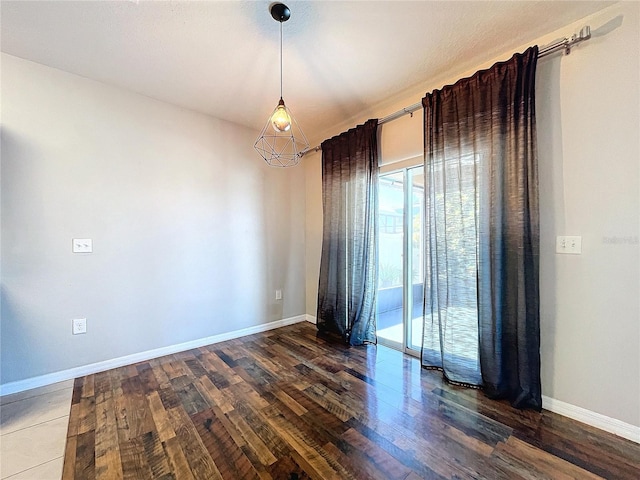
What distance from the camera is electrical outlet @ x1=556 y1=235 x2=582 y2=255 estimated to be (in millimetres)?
1700

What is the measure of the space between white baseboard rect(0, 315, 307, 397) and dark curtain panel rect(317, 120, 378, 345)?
987 millimetres

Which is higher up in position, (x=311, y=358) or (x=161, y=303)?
(x=161, y=303)

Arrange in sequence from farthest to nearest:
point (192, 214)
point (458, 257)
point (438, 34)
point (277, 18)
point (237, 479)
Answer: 1. point (192, 214)
2. point (458, 257)
3. point (438, 34)
4. point (277, 18)
5. point (237, 479)

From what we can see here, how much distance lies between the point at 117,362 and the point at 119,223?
1300 mm

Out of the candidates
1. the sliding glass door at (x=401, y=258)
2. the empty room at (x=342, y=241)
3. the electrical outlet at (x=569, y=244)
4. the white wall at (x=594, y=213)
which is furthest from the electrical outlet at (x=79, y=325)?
the electrical outlet at (x=569, y=244)

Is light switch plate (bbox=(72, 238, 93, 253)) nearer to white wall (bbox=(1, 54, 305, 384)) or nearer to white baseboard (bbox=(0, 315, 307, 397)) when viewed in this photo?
white wall (bbox=(1, 54, 305, 384))

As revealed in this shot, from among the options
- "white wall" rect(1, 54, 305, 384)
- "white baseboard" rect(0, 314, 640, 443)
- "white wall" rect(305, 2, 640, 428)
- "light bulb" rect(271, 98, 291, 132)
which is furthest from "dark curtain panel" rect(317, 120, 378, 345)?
"white wall" rect(305, 2, 640, 428)

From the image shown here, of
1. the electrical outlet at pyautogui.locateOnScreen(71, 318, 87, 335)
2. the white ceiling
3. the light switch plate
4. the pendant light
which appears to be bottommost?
the electrical outlet at pyautogui.locateOnScreen(71, 318, 87, 335)

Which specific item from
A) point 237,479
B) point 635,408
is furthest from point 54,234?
point 635,408

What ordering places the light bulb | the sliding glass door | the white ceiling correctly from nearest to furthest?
the white ceiling, the light bulb, the sliding glass door

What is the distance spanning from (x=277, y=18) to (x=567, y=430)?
10.3ft

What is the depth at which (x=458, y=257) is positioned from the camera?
83.3 inches

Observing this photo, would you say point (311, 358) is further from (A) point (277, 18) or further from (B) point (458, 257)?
(A) point (277, 18)

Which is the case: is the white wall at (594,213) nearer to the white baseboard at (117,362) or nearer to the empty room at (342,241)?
the empty room at (342,241)
